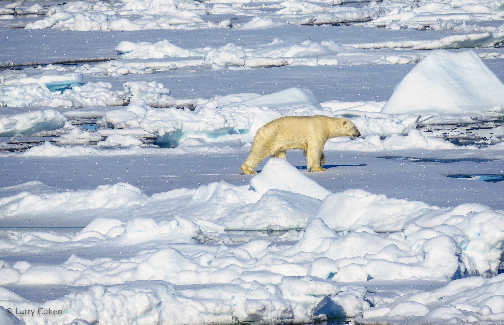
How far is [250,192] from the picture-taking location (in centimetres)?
641

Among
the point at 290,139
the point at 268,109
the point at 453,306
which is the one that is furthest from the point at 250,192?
the point at 268,109

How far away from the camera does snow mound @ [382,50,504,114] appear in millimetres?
12562

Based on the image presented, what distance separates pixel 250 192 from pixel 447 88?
7.47 metres

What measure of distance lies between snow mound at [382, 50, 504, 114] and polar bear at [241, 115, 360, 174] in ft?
14.9

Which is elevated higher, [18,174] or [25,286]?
[25,286]

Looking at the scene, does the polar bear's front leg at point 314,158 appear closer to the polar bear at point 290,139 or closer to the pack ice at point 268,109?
the polar bear at point 290,139

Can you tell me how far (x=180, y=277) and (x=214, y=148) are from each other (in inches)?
246

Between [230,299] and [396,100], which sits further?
[396,100]

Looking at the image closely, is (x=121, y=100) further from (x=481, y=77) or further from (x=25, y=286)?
(x=25, y=286)

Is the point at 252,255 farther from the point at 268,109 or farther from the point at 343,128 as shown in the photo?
the point at 268,109

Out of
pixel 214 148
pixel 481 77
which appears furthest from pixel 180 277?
pixel 481 77

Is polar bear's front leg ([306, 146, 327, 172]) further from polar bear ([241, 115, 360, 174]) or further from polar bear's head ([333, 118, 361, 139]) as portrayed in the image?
polar bear's head ([333, 118, 361, 139])

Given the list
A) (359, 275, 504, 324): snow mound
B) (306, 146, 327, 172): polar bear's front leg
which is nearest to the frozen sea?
(359, 275, 504, 324): snow mound

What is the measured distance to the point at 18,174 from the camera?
8.75 metres
